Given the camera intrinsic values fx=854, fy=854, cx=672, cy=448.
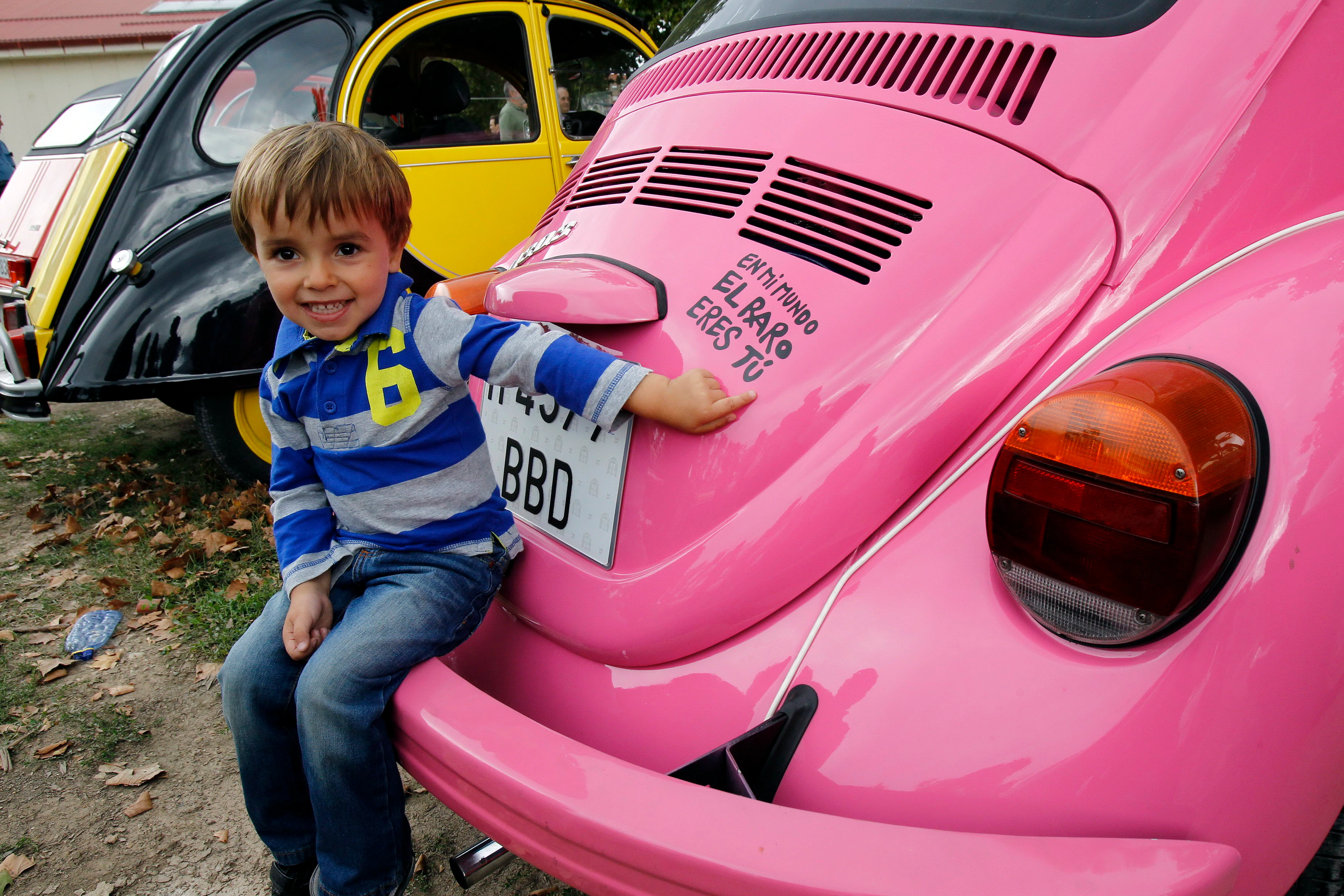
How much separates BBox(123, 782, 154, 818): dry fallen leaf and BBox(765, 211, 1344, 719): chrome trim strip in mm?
1988

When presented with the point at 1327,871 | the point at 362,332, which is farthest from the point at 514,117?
the point at 1327,871

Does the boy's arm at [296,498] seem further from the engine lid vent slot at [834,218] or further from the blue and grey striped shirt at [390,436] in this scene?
the engine lid vent slot at [834,218]

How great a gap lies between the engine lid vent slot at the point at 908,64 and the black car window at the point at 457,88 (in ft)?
10.2

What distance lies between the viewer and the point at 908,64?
158cm

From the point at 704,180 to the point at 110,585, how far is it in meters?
3.18

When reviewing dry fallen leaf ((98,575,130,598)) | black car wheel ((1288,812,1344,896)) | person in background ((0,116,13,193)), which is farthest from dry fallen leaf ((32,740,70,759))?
person in background ((0,116,13,193))

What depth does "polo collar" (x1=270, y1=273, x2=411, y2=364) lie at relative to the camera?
1.70 m

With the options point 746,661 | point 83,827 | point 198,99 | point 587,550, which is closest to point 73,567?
point 83,827

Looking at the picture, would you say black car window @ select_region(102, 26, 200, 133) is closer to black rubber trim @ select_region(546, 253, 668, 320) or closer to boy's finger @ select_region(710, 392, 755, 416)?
black rubber trim @ select_region(546, 253, 668, 320)

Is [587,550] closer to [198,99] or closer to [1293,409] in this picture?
[1293,409]

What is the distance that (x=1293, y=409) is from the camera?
42.3 inches

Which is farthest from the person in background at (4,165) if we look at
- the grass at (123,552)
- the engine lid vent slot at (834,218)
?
the engine lid vent slot at (834,218)

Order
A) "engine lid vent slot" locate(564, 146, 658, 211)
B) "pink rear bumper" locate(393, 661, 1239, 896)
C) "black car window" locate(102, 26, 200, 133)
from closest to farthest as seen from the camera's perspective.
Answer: "pink rear bumper" locate(393, 661, 1239, 896) < "engine lid vent slot" locate(564, 146, 658, 211) < "black car window" locate(102, 26, 200, 133)

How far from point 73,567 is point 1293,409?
4.39 m
